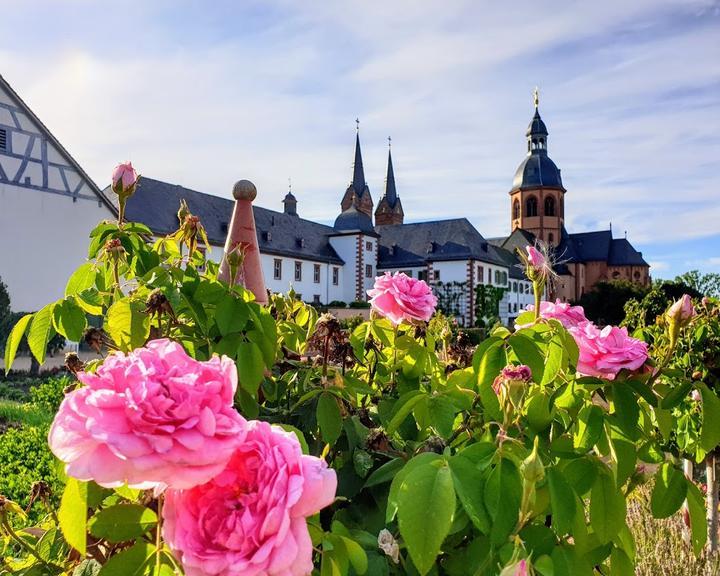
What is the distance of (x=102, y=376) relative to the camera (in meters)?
0.75

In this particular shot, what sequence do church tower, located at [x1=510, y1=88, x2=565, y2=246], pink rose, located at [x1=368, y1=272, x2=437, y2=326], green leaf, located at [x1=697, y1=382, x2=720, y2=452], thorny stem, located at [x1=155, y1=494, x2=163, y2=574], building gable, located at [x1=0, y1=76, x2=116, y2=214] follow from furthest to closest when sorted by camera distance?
church tower, located at [x1=510, y1=88, x2=565, y2=246], building gable, located at [x1=0, y1=76, x2=116, y2=214], pink rose, located at [x1=368, y1=272, x2=437, y2=326], green leaf, located at [x1=697, y1=382, x2=720, y2=452], thorny stem, located at [x1=155, y1=494, x2=163, y2=574]

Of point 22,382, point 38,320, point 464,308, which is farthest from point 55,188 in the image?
point 464,308

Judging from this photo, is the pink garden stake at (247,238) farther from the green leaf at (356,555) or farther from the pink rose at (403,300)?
the green leaf at (356,555)

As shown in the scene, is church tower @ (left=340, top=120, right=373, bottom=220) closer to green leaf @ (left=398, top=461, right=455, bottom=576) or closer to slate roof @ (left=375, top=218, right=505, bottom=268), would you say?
slate roof @ (left=375, top=218, right=505, bottom=268)

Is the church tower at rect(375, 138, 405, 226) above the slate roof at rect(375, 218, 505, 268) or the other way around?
above

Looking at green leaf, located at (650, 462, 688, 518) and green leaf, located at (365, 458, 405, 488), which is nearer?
green leaf, located at (365, 458, 405, 488)

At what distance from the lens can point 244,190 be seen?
2.15 metres

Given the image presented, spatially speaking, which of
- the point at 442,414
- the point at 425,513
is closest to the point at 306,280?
the point at 442,414

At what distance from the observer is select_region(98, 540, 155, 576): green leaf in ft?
2.90

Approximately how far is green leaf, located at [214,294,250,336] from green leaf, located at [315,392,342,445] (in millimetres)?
A: 279

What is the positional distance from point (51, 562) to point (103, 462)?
76 centimetres

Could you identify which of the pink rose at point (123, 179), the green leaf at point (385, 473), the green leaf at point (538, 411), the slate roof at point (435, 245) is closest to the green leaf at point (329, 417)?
the green leaf at point (385, 473)

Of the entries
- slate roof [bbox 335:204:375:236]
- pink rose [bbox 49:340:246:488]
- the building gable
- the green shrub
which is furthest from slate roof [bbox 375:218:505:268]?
pink rose [bbox 49:340:246:488]

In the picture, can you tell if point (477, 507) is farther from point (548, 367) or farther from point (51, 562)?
point (51, 562)
